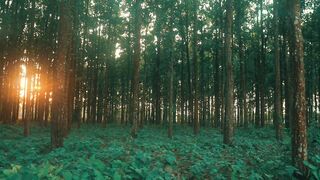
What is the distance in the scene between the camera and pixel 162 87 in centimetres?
5328

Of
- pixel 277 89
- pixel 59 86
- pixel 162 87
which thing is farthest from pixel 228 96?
pixel 162 87

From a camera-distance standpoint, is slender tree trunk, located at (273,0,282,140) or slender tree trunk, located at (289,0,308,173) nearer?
slender tree trunk, located at (289,0,308,173)

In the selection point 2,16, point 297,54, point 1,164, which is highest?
point 2,16

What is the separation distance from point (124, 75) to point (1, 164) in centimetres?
3643

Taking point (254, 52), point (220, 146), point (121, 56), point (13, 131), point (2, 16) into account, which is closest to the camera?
point (220, 146)

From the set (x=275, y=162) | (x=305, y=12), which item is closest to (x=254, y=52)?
(x=305, y=12)

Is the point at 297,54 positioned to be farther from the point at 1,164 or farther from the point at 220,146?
the point at 1,164

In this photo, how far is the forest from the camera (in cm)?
970

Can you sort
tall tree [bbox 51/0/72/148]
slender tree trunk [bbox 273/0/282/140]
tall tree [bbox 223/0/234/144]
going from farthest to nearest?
slender tree trunk [bbox 273/0/282/140] → tall tree [bbox 223/0/234/144] → tall tree [bbox 51/0/72/148]

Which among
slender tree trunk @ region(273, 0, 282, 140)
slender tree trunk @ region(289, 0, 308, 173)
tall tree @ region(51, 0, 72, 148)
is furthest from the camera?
slender tree trunk @ region(273, 0, 282, 140)

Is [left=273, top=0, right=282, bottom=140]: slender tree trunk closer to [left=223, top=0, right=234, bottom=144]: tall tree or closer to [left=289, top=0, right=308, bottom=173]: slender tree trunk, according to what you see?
[left=223, top=0, right=234, bottom=144]: tall tree

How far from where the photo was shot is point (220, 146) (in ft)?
54.8

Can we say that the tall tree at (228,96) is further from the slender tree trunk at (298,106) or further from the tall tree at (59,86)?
the tall tree at (59,86)

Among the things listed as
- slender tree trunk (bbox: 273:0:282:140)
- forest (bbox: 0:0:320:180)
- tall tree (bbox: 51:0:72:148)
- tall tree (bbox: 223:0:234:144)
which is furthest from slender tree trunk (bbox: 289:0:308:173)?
slender tree trunk (bbox: 273:0:282:140)
